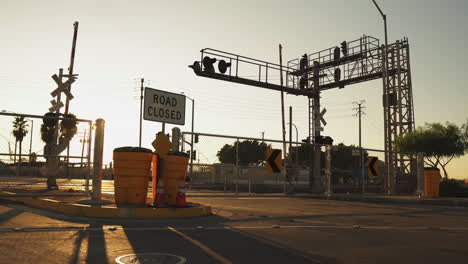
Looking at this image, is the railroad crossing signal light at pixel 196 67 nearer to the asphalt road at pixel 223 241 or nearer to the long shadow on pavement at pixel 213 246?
the asphalt road at pixel 223 241

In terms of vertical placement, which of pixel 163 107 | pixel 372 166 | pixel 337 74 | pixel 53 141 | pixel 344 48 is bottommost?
pixel 372 166

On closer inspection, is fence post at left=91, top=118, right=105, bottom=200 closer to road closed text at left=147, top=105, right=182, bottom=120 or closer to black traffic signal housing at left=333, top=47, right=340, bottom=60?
road closed text at left=147, top=105, right=182, bottom=120

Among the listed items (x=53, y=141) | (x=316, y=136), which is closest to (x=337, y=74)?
(x=316, y=136)

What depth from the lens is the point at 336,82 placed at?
95.7 ft

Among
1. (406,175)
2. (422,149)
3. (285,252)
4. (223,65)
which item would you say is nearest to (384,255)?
(285,252)

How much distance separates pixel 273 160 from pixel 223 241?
34.8 ft

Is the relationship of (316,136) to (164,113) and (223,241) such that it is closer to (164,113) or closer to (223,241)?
(164,113)

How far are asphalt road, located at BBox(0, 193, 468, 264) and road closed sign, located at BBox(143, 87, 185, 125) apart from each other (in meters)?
2.84

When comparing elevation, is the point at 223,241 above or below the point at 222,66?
below

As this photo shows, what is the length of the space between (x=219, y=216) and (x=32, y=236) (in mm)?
4677

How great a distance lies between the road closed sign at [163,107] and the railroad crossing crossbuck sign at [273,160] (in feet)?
22.1

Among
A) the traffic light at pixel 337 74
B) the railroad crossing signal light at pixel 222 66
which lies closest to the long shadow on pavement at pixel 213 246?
the railroad crossing signal light at pixel 222 66

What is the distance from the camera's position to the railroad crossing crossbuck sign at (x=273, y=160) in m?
16.4

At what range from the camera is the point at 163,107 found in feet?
33.1
